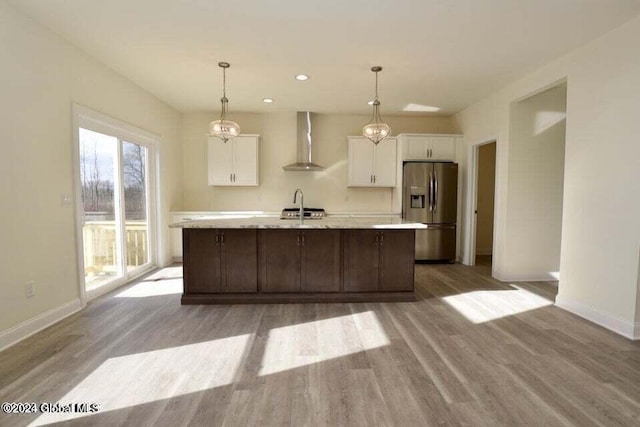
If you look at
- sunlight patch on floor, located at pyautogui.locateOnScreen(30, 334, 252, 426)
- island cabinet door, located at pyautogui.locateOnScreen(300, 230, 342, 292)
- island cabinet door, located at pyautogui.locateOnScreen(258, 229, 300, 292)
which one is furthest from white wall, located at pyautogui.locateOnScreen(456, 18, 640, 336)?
sunlight patch on floor, located at pyautogui.locateOnScreen(30, 334, 252, 426)

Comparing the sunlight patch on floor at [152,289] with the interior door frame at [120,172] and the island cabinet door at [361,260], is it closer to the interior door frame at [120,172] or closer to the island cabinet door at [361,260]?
the interior door frame at [120,172]

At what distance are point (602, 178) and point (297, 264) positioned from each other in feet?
10.2

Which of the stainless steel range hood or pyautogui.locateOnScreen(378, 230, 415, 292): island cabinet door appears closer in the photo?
pyautogui.locateOnScreen(378, 230, 415, 292): island cabinet door

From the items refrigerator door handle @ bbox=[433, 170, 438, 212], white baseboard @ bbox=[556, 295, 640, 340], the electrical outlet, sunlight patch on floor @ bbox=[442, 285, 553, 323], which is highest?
refrigerator door handle @ bbox=[433, 170, 438, 212]

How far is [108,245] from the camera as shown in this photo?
158 inches

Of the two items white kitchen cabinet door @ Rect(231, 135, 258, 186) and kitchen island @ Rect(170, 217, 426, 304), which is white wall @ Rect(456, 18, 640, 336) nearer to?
kitchen island @ Rect(170, 217, 426, 304)

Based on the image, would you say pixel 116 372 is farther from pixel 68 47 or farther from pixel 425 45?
pixel 425 45

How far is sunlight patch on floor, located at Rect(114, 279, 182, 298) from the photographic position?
385 centimetres

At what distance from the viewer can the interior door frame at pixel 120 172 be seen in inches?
128

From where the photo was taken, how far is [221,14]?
2.66 metres

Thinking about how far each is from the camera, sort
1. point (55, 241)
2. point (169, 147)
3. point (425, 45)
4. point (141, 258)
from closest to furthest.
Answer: point (55, 241)
point (425, 45)
point (141, 258)
point (169, 147)

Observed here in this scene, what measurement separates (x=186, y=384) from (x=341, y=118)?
5.21 meters

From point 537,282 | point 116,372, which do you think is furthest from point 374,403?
point 537,282

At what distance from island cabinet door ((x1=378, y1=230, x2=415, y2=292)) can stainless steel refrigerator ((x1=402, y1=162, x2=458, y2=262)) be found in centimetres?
202
